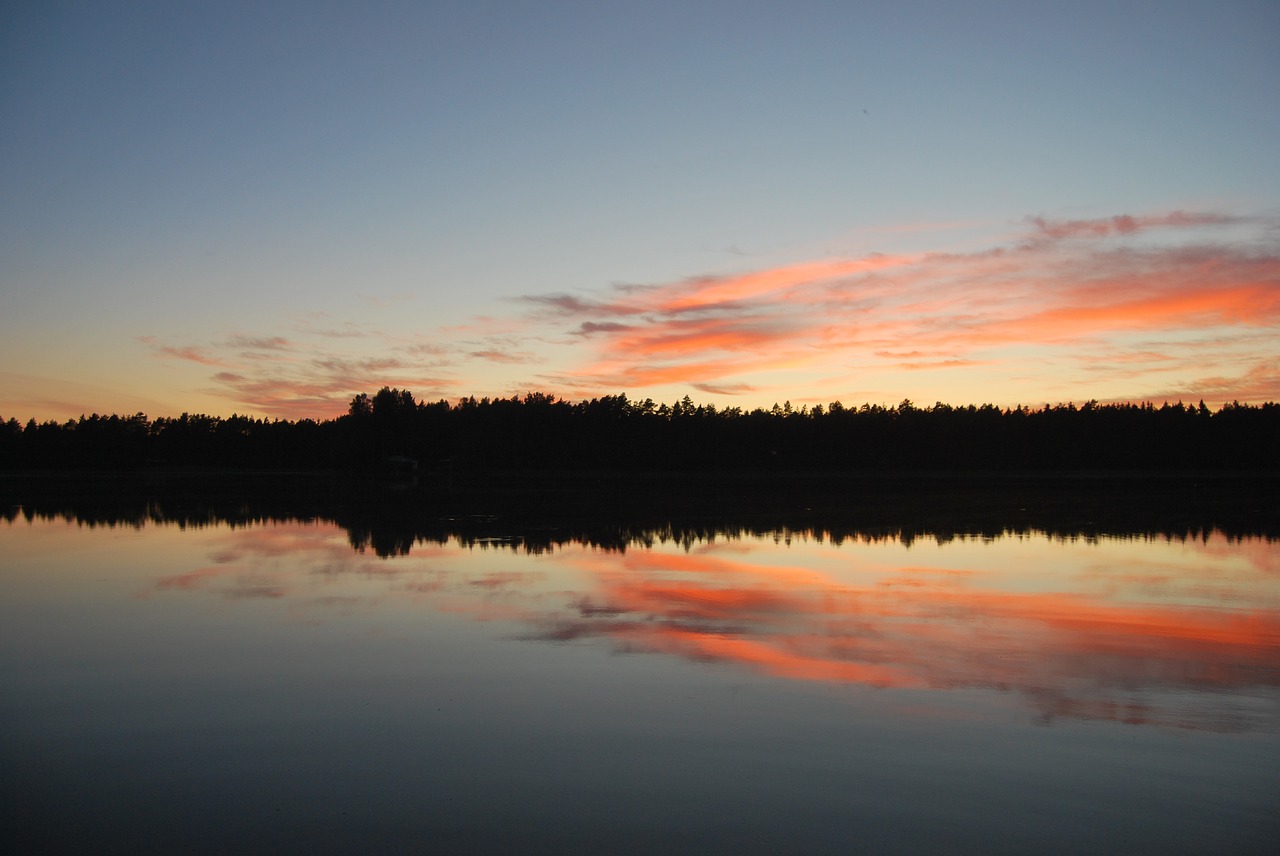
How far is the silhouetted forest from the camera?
108500mm

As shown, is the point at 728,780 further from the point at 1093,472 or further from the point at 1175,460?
the point at 1175,460

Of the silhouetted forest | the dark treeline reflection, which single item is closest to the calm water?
the dark treeline reflection

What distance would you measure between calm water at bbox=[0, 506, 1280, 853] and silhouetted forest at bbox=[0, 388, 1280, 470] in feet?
304

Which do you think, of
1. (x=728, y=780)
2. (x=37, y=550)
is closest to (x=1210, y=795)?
(x=728, y=780)

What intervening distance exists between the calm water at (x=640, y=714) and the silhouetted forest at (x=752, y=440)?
92.7 meters

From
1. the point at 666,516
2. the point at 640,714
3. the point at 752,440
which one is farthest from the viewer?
the point at 752,440

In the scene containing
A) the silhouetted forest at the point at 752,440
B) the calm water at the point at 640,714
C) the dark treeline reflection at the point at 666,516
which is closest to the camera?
the calm water at the point at 640,714

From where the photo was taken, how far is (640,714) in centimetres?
802

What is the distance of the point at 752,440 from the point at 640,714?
10905cm

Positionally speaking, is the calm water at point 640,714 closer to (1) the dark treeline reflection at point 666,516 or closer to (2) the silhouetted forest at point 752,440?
(1) the dark treeline reflection at point 666,516

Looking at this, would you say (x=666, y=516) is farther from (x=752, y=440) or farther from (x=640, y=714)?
(x=752, y=440)

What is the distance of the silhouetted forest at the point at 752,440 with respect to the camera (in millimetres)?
108500

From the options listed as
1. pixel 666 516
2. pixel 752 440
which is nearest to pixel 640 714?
pixel 666 516

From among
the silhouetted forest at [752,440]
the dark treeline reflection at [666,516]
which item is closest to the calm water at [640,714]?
the dark treeline reflection at [666,516]
